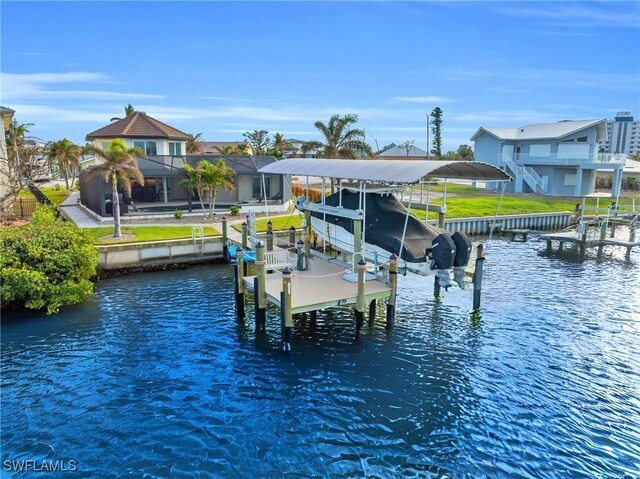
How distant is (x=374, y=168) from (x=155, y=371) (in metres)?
9.42

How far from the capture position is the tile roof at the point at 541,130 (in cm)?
5272

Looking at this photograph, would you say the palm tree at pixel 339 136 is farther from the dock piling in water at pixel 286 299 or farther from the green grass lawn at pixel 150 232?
the dock piling in water at pixel 286 299

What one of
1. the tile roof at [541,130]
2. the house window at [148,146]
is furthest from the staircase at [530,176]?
the house window at [148,146]

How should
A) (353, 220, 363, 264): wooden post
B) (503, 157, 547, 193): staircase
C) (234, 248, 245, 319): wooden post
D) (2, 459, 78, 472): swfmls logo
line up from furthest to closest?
1. (503, 157, 547, 193): staircase
2. (234, 248, 245, 319): wooden post
3. (353, 220, 363, 264): wooden post
4. (2, 459, 78, 472): swfmls logo

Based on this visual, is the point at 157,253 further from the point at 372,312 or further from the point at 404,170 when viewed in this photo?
the point at 404,170

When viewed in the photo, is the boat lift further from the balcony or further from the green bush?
the balcony

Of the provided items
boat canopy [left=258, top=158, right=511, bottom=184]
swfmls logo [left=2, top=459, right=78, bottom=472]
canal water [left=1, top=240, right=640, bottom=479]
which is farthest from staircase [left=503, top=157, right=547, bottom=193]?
swfmls logo [left=2, top=459, right=78, bottom=472]

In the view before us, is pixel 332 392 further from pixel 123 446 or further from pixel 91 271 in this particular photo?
Answer: pixel 91 271

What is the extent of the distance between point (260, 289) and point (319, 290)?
201 centimetres

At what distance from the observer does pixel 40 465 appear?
9898mm

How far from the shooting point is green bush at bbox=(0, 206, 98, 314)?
1731cm

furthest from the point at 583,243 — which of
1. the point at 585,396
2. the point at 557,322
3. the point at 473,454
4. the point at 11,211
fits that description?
the point at 11,211

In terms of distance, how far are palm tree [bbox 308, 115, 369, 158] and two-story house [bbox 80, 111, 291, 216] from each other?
6.44 m

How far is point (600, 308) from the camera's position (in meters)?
19.2
